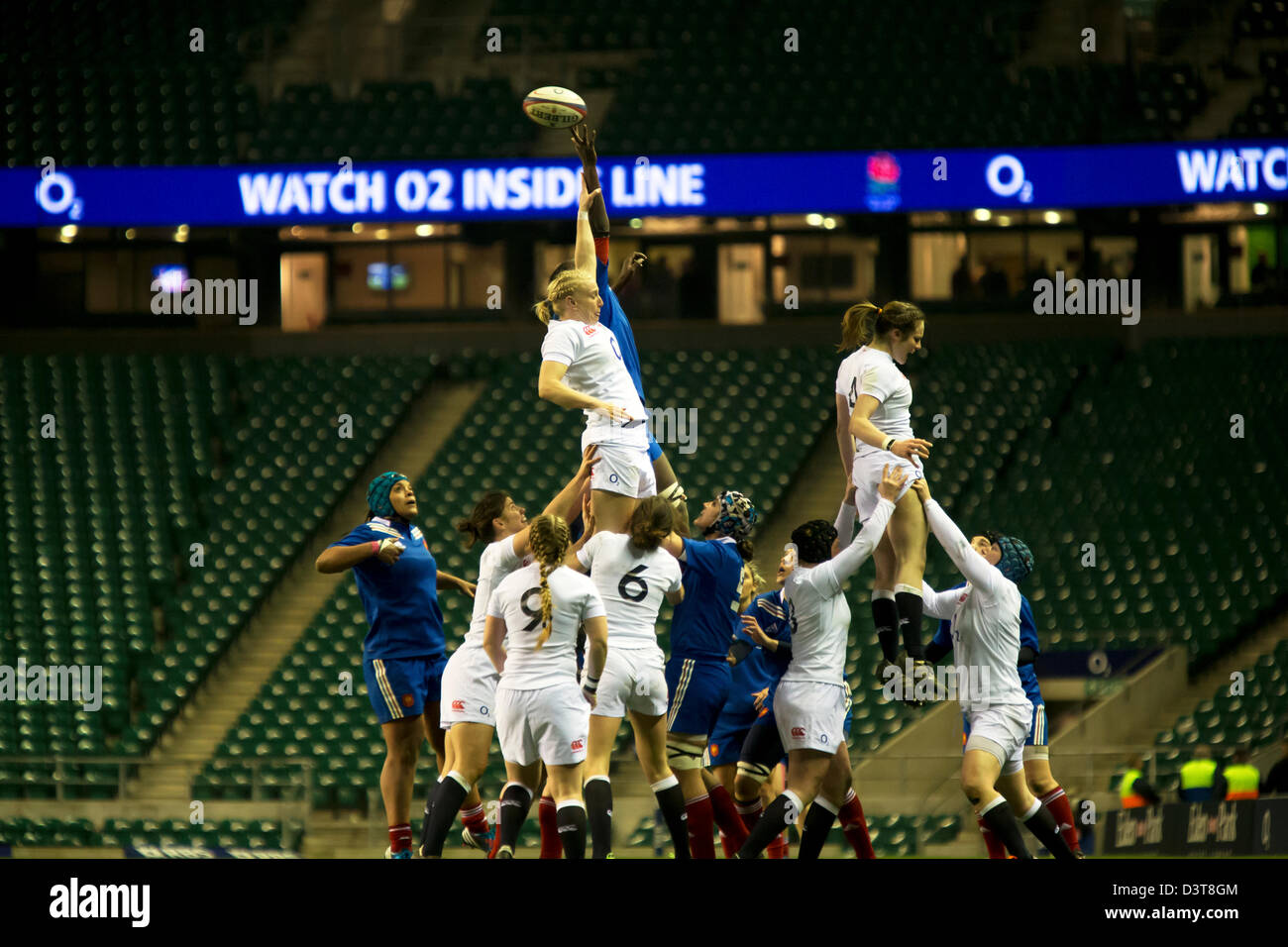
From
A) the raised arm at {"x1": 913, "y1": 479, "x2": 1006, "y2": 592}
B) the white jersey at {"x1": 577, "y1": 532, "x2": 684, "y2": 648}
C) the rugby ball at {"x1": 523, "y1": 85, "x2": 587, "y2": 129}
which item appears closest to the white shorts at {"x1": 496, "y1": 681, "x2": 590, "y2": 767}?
the white jersey at {"x1": 577, "y1": 532, "x2": 684, "y2": 648}

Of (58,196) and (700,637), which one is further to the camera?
(58,196)

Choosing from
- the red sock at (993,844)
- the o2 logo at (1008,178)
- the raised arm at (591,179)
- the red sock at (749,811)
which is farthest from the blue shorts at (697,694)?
the o2 logo at (1008,178)

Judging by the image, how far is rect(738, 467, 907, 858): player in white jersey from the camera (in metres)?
7.18

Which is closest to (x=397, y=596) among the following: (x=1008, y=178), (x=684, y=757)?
(x=684, y=757)

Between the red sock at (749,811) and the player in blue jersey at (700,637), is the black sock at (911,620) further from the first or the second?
the red sock at (749,811)

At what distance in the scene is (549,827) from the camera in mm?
7062

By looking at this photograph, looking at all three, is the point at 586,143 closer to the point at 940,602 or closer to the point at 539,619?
the point at 539,619

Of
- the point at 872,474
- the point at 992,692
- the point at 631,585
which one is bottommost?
A: the point at 992,692

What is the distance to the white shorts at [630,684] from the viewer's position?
22.4 ft

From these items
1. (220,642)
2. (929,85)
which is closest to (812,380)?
(929,85)

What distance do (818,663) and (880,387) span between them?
4.29 feet

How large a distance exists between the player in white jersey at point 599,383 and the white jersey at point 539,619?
1.77 feet

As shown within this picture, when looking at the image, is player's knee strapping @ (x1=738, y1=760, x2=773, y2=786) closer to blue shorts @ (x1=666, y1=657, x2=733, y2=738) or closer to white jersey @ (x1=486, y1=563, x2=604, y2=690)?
blue shorts @ (x1=666, y1=657, x2=733, y2=738)
